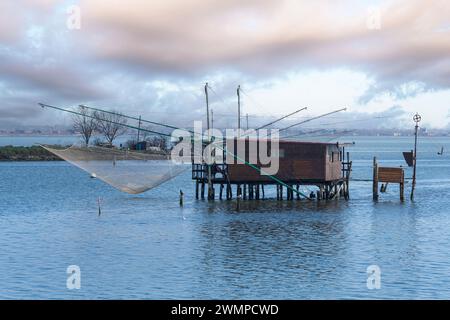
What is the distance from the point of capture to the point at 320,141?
61.4m

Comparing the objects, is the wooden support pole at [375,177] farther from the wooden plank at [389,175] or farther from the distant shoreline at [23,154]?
the distant shoreline at [23,154]

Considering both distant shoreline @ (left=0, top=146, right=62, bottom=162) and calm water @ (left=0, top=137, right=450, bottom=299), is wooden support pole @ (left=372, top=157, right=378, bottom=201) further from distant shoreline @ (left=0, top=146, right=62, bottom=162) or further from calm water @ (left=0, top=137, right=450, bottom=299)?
distant shoreline @ (left=0, top=146, right=62, bottom=162)

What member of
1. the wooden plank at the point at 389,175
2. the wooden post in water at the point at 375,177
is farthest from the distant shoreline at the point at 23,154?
the wooden plank at the point at 389,175

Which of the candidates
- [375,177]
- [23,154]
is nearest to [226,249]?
[375,177]

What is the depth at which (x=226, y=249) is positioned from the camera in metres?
37.6

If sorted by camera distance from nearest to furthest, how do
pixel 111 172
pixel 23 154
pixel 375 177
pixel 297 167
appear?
pixel 297 167 → pixel 375 177 → pixel 111 172 → pixel 23 154

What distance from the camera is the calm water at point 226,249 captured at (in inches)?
1122

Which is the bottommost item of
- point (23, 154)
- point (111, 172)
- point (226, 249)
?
point (226, 249)

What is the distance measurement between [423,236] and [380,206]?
17.2 m

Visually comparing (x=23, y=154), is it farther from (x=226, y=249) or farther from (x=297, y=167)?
(x=226, y=249)

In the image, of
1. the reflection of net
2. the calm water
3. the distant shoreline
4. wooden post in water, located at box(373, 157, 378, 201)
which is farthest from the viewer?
the distant shoreline

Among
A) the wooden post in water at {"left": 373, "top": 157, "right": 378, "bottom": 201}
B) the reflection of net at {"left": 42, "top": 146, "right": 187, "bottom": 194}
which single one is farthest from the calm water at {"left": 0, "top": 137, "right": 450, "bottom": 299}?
the reflection of net at {"left": 42, "top": 146, "right": 187, "bottom": 194}

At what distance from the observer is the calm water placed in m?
28.5

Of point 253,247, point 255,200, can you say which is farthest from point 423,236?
point 255,200
